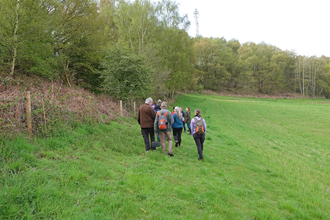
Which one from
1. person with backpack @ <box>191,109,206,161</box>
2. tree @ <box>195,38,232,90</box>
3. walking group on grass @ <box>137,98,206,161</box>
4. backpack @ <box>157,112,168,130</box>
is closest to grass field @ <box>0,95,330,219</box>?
walking group on grass @ <box>137,98,206,161</box>

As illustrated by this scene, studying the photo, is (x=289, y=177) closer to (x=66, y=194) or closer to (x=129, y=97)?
(x=66, y=194)

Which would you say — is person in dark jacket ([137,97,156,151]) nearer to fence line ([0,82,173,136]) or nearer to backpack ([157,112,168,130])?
backpack ([157,112,168,130])

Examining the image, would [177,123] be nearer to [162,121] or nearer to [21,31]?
[162,121]

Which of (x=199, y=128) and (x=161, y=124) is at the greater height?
(x=161, y=124)

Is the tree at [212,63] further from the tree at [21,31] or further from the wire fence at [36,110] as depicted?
the wire fence at [36,110]

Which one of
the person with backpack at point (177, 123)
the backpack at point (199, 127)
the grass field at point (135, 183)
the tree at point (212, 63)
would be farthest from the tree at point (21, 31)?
the tree at point (212, 63)

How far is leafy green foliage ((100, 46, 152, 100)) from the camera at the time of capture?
1631cm

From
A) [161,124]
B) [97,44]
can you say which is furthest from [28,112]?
[97,44]

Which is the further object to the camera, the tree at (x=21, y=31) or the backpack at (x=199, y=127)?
the tree at (x=21, y=31)

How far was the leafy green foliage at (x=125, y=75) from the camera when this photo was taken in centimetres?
1631

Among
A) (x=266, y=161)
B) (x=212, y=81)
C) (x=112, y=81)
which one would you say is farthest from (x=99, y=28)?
(x=212, y=81)

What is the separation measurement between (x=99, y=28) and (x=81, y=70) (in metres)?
5.24

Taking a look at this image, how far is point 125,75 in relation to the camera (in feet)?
55.3

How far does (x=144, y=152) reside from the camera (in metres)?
6.85
